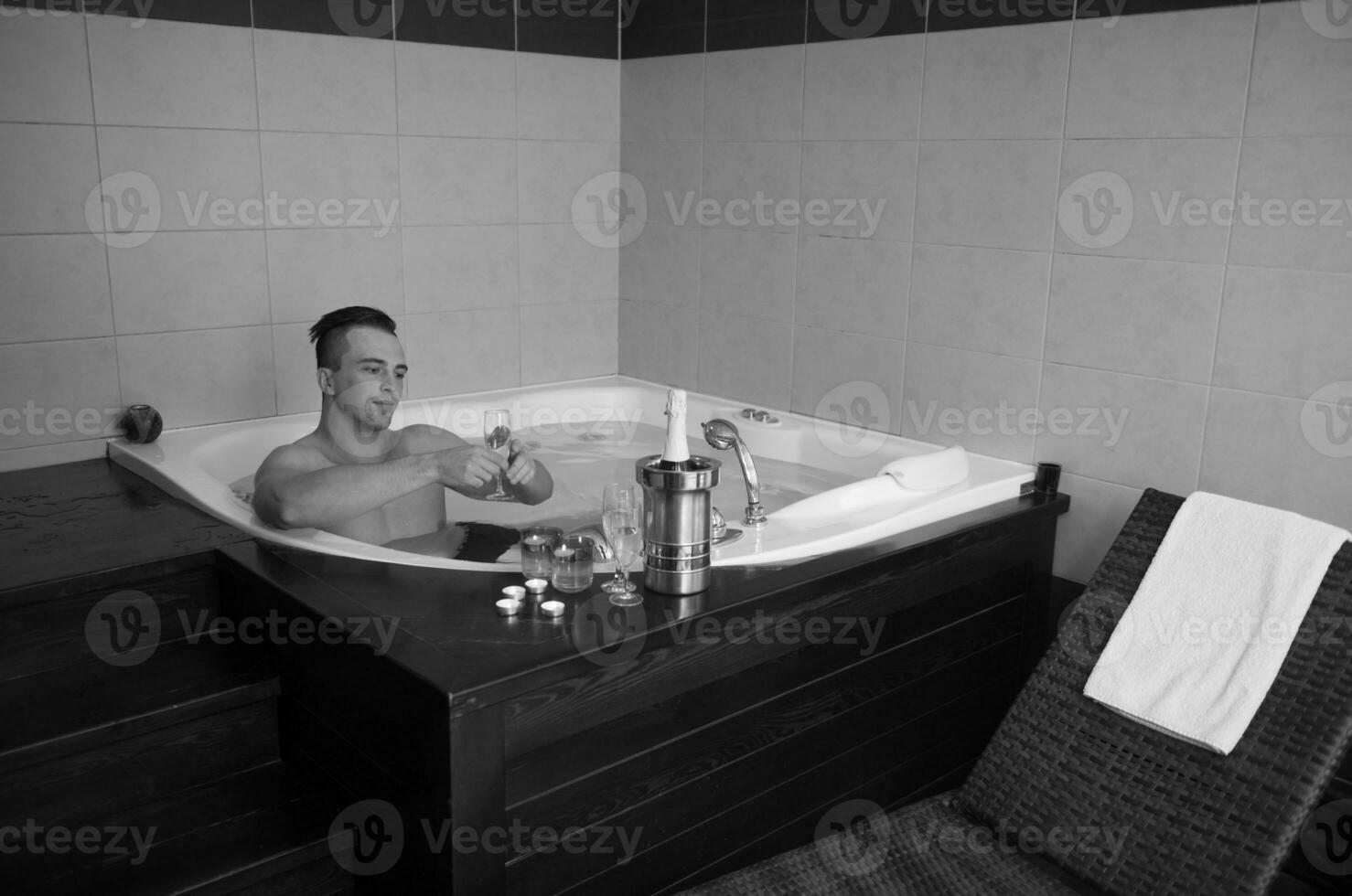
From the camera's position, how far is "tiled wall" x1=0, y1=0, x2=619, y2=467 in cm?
268

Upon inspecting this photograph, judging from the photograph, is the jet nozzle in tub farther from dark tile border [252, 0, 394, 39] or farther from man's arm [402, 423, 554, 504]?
dark tile border [252, 0, 394, 39]

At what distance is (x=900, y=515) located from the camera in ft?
7.76

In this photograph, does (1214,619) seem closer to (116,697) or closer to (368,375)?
(368,375)

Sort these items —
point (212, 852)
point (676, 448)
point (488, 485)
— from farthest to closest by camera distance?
point (488, 485) < point (676, 448) < point (212, 852)

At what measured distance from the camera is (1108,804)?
6.63 feet

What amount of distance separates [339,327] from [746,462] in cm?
90

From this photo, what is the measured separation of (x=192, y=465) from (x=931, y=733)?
69.1 inches

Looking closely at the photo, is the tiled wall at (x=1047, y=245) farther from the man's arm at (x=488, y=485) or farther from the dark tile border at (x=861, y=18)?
the man's arm at (x=488, y=485)

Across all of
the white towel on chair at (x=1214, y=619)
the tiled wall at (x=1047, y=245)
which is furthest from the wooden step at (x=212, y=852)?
the tiled wall at (x=1047, y=245)

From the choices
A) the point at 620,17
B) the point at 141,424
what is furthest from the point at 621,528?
the point at 620,17

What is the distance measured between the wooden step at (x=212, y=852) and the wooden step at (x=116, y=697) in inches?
5.5

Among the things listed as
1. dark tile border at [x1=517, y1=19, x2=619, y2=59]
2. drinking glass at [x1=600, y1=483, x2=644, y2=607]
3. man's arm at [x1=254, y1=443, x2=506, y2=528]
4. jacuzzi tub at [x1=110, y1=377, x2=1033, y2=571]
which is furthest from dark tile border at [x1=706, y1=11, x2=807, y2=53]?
drinking glass at [x1=600, y1=483, x2=644, y2=607]

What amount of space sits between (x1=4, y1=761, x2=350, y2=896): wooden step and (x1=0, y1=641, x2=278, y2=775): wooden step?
5.5 inches

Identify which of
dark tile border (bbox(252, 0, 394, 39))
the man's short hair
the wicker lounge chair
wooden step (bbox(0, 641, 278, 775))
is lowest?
the wicker lounge chair
